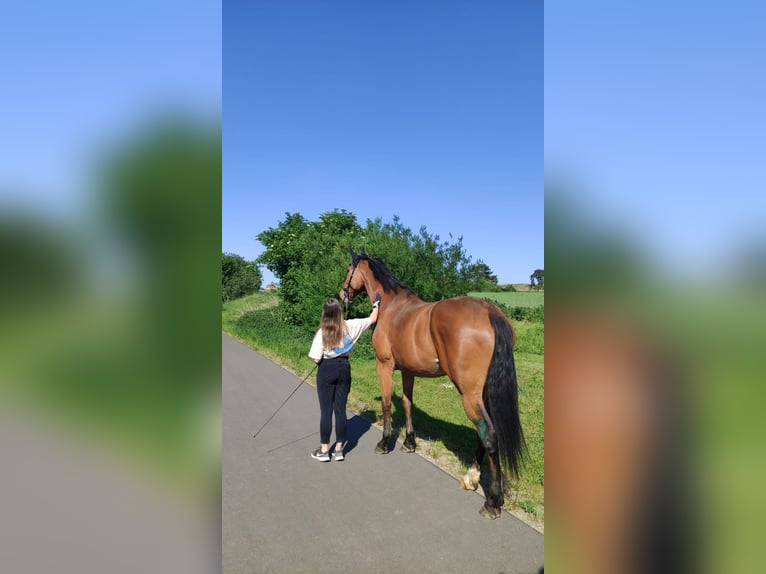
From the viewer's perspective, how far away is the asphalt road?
9.64 feet

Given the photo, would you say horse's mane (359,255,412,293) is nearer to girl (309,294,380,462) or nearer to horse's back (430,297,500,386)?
girl (309,294,380,462)

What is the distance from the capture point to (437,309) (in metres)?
4.44

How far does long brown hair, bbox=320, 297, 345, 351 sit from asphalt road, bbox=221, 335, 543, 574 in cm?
141

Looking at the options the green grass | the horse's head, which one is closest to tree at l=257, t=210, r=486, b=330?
the green grass

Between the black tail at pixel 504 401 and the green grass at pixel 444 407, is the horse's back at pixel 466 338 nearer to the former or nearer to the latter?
the black tail at pixel 504 401

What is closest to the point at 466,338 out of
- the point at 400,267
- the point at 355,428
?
the point at 355,428

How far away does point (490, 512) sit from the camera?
350 cm

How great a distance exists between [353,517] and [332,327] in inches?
80.9

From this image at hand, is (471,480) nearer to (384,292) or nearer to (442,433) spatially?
(442,433)

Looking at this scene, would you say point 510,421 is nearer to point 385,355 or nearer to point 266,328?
point 385,355
